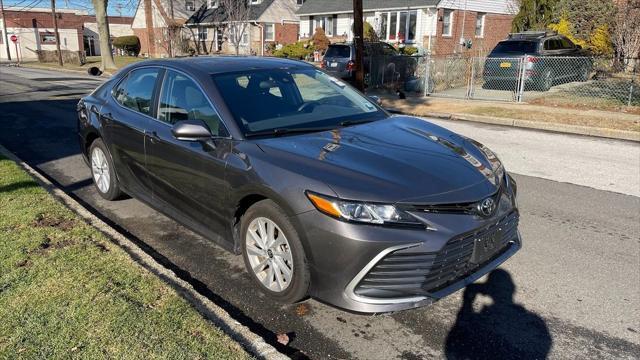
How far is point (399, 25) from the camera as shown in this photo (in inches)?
1236

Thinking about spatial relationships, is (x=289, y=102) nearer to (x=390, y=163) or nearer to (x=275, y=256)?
(x=390, y=163)

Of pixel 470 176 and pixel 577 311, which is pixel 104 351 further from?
pixel 577 311

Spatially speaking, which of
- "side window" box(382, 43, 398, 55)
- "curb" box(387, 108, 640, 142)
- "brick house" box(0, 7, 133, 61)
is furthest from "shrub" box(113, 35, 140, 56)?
"curb" box(387, 108, 640, 142)

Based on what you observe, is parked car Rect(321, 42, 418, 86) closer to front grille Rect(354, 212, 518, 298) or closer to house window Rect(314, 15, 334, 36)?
house window Rect(314, 15, 334, 36)

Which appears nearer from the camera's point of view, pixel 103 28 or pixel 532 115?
pixel 532 115

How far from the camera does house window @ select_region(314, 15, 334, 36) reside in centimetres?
3600

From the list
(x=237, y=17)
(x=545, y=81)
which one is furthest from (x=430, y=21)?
(x=237, y=17)

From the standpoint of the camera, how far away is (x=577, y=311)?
3.50m

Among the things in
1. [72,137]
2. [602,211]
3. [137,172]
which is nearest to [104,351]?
[137,172]

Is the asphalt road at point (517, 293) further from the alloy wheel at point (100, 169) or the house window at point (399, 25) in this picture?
the house window at point (399, 25)

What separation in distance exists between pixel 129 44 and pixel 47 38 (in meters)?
15.2

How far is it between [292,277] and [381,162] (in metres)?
0.94

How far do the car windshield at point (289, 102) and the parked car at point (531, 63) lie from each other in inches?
507

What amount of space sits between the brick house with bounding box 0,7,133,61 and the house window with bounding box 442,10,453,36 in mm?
43312
